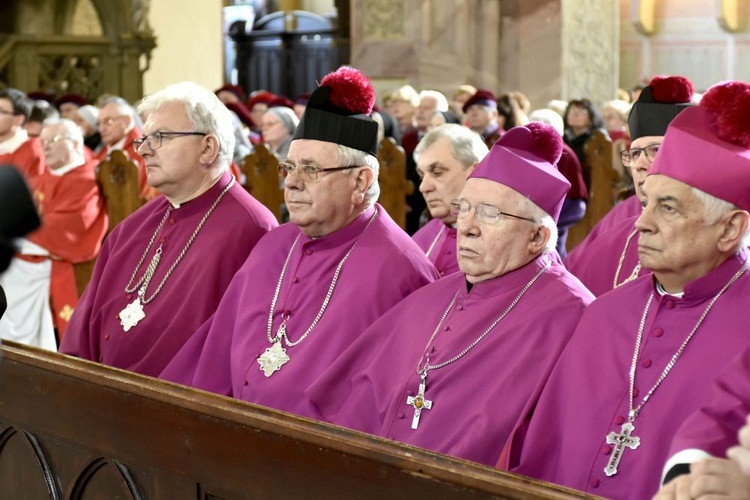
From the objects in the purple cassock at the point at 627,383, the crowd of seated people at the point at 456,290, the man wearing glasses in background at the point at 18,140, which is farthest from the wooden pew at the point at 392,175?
the purple cassock at the point at 627,383

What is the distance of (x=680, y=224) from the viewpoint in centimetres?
Answer: 308

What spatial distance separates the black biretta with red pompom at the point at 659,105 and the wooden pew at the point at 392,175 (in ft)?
10.6

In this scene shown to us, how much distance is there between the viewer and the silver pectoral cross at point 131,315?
15.2 feet

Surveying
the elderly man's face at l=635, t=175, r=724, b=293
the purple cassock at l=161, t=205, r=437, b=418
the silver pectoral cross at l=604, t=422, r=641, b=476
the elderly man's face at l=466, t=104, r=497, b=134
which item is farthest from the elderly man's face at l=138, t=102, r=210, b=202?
the elderly man's face at l=466, t=104, r=497, b=134

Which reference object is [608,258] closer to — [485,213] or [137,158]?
[485,213]

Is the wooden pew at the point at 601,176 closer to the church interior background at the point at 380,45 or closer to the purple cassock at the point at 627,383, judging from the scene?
the church interior background at the point at 380,45

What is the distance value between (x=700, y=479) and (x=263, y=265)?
2.33 metres

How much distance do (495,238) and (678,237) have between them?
2.18 feet

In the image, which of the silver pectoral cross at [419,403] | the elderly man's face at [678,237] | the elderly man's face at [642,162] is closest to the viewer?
the elderly man's face at [678,237]

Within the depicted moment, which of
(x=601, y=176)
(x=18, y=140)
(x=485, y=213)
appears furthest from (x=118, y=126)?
(x=485, y=213)

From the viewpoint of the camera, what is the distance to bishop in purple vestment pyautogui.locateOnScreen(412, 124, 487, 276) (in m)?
4.95

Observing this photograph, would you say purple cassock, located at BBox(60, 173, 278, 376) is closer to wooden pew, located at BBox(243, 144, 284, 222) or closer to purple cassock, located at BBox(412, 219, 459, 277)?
purple cassock, located at BBox(412, 219, 459, 277)

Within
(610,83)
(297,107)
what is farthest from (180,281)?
(610,83)

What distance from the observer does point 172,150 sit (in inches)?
183
